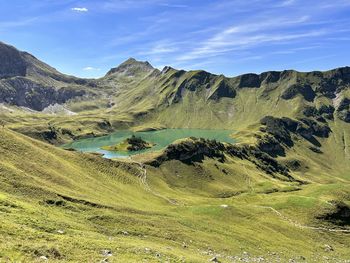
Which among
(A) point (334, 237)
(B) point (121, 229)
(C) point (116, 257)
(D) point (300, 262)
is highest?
(C) point (116, 257)

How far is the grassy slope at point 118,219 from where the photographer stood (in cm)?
4016

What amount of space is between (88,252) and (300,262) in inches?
1975

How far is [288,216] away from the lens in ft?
397

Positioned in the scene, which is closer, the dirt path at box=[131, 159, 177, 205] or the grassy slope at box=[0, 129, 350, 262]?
the grassy slope at box=[0, 129, 350, 262]

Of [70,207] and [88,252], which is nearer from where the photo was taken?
[88,252]

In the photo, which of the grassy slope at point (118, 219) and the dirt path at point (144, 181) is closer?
the grassy slope at point (118, 219)

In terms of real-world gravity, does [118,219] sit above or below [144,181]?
above

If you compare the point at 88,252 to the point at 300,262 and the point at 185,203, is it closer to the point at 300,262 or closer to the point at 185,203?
the point at 300,262

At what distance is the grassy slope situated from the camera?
40156 mm

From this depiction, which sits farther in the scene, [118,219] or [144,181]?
[144,181]

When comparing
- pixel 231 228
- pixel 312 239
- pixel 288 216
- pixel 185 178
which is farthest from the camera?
pixel 185 178

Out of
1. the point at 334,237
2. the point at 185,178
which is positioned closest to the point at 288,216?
the point at 334,237

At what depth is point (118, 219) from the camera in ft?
220

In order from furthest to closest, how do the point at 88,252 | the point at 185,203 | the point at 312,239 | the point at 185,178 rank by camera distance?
the point at 185,178 → the point at 185,203 → the point at 312,239 → the point at 88,252
